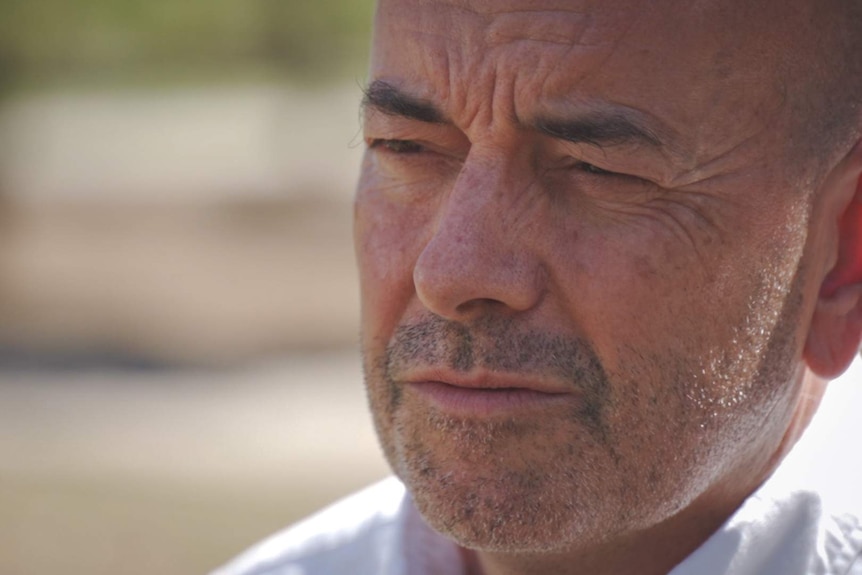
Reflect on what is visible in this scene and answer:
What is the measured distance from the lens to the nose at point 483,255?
6.28 feet

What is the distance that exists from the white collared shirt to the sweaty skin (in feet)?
0.41

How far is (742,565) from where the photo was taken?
82.0 inches

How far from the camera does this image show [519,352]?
6.32 ft

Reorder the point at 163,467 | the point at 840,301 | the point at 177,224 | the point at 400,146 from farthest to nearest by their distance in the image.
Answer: the point at 177,224 → the point at 163,467 → the point at 400,146 → the point at 840,301

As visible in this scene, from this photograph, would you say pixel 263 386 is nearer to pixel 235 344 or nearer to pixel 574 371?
pixel 235 344

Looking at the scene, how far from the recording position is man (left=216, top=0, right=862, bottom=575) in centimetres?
194

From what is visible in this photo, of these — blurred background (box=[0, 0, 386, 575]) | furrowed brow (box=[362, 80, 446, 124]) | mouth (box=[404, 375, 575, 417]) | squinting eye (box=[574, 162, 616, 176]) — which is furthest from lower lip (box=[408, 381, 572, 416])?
blurred background (box=[0, 0, 386, 575])

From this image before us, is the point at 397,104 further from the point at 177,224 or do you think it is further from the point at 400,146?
the point at 177,224

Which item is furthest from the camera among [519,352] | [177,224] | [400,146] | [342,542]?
[177,224]

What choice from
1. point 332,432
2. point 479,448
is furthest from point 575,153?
point 332,432

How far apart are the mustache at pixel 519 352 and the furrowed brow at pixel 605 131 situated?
295 mm

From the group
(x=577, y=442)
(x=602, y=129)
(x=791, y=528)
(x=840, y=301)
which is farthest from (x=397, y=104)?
(x=791, y=528)

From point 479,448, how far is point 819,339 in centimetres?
60

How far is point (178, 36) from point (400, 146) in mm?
13579
